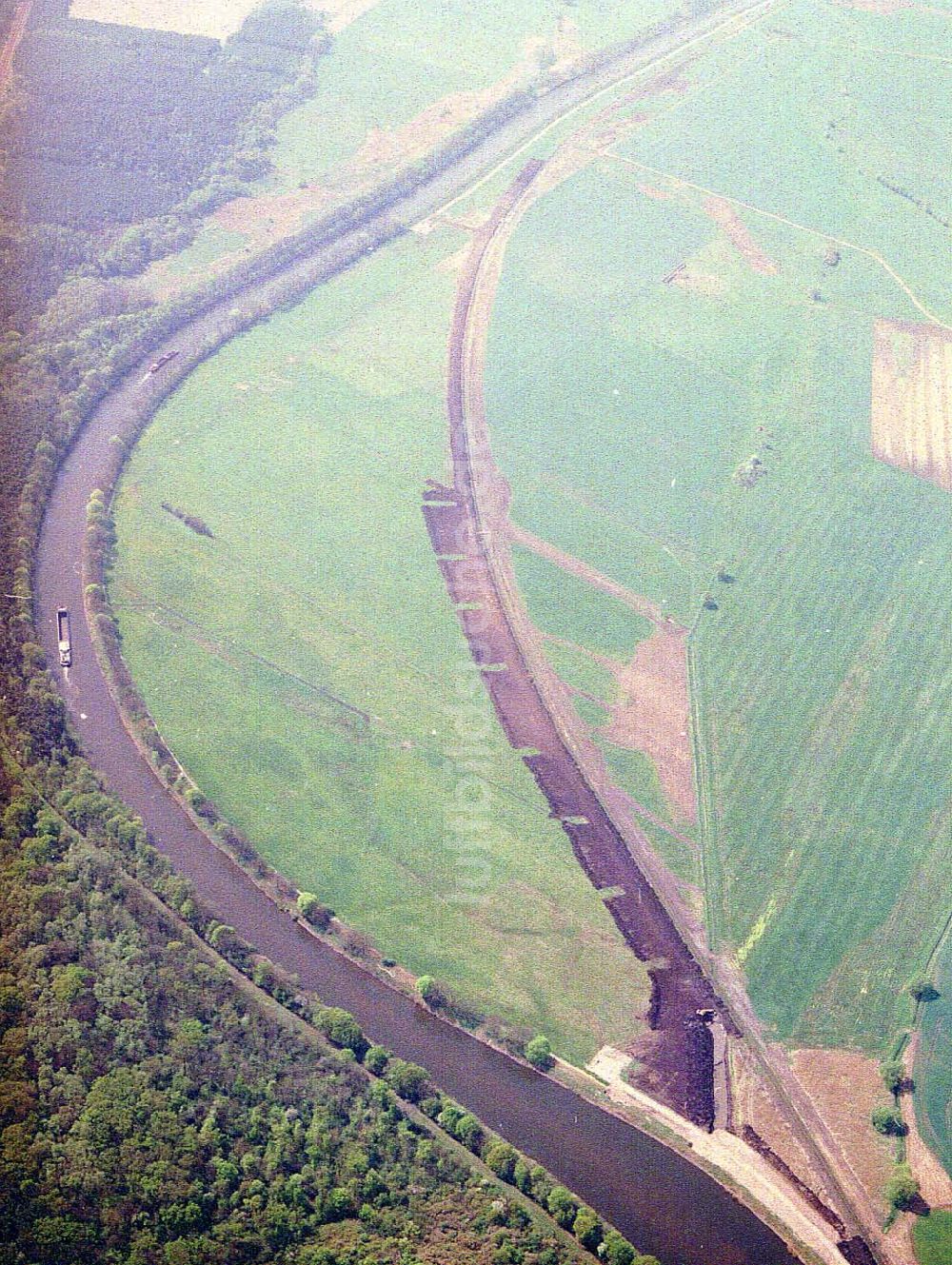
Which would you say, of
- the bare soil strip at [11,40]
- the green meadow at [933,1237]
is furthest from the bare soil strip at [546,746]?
the bare soil strip at [11,40]

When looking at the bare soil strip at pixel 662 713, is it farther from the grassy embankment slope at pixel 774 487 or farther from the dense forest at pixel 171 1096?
the dense forest at pixel 171 1096

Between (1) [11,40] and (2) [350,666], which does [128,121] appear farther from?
(2) [350,666]

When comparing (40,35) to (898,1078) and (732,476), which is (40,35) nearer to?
(732,476)

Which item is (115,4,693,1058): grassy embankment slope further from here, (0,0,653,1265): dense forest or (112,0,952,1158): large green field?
(0,0,653,1265): dense forest

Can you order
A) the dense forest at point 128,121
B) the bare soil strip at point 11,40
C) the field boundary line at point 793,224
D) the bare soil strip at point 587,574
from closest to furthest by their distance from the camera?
the bare soil strip at point 587,574 < the field boundary line at point 793,224 < the dense forest at point 128,121 < the bare soil strip at point 11,40

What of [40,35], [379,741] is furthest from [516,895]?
[40,35]

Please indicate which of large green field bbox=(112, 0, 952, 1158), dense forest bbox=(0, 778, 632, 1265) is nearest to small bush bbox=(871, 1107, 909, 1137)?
large green field bbox=(112, 0, 952, 1158)
